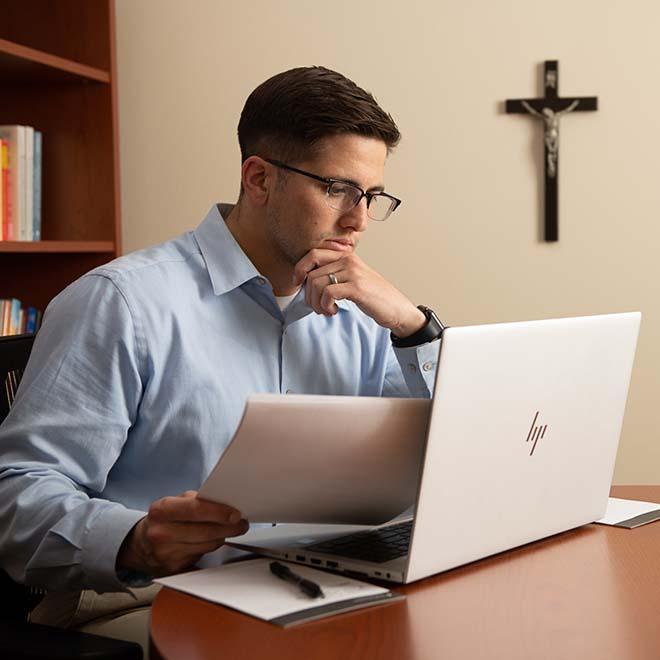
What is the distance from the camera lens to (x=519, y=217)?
3.06 m

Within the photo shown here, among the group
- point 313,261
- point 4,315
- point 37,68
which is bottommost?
point 4,315

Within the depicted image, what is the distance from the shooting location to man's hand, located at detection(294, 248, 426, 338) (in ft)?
5.43

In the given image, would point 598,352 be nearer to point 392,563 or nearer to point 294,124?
point 392,563

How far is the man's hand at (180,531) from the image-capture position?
1.21 metres

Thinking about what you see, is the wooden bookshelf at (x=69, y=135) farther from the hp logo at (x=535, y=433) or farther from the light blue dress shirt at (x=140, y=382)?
the hp logo at (x=535, y=433)

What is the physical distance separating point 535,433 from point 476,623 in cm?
28

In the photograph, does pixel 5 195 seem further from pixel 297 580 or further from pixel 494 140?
pixel 297 580

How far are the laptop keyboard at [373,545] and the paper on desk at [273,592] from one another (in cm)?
6

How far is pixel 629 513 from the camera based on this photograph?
1.58 m

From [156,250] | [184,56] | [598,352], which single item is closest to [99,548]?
[156,250]

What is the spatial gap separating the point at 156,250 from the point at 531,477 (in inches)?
28.7

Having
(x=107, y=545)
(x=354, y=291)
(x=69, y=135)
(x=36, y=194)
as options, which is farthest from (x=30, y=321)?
(x=107, y=545)

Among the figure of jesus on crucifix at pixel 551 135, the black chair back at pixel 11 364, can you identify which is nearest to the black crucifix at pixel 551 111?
the figure of jesus on crucifix at pixel 551 135

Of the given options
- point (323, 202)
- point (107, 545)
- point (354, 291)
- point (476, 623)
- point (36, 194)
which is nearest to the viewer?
point (476, 623)
